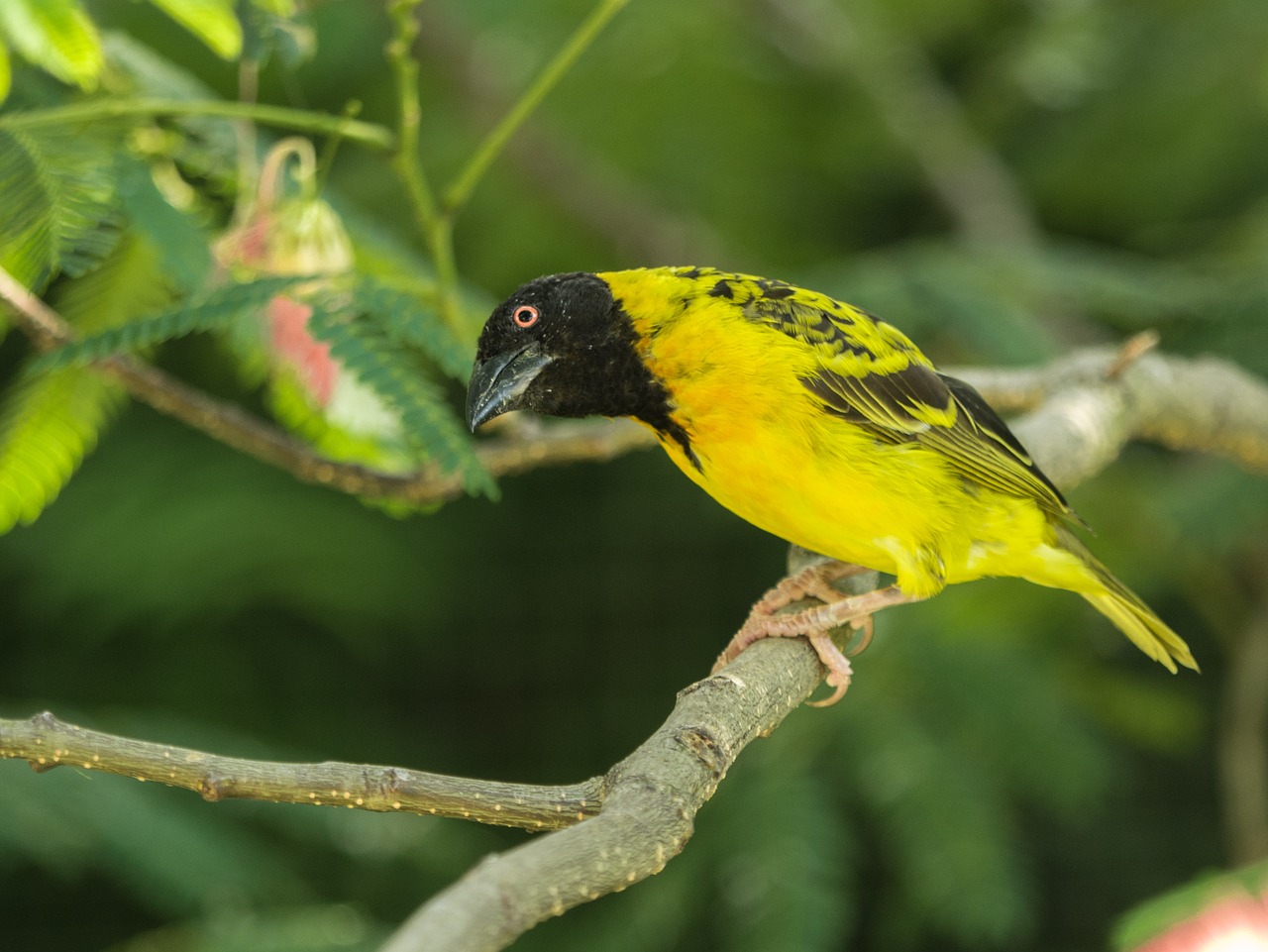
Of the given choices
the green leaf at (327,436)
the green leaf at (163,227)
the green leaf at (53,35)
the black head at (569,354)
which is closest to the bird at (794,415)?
the black head at (569,354)

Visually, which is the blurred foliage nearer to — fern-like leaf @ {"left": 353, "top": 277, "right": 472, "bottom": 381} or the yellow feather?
fern-like leaf @ {"left": 353, "top": 277, "right": 472, "bottom": 381}

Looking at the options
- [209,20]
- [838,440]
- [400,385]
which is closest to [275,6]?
[209,20]

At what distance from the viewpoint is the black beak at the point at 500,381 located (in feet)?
8.80

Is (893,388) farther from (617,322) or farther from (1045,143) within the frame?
(1045,143)

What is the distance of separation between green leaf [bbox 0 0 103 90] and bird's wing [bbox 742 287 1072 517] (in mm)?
1421

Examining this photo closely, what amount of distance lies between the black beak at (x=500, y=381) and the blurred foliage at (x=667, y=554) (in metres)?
0.64

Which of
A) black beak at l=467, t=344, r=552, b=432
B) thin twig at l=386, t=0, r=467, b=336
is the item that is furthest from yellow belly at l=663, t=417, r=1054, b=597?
thin twig at l=386, t=0, r=467, b=336

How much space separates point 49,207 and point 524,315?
93cm

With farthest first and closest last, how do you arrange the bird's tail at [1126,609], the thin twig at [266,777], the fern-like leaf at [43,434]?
the bird's tail at [1126,609] → the fern-like leaf at [43,434] → the thin twig at [266,777]

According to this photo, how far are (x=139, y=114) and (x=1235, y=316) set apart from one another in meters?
3.30

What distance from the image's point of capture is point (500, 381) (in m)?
2.75

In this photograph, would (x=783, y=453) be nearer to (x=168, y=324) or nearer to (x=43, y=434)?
(x=168, y=324)

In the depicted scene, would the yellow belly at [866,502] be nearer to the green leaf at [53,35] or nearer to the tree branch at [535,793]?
the tree branch at [535,793]

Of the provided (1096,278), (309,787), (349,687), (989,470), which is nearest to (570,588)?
(349,687)
